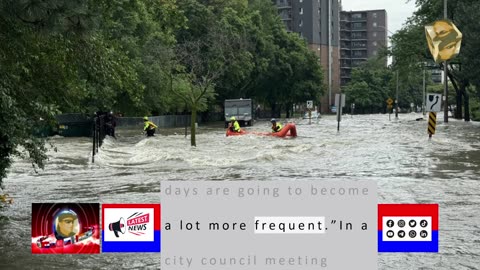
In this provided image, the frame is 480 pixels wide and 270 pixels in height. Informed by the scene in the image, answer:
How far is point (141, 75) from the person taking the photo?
137ft

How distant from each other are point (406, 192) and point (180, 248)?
34.9 ft

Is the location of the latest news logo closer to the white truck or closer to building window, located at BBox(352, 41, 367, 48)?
the white truck

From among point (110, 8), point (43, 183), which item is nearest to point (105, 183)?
point (43, 183)

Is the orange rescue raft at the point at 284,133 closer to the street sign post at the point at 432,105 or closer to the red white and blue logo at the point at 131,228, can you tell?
the street sign post at the point at 432,105

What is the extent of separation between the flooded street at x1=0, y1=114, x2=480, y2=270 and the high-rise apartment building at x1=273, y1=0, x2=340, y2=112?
10221 cm

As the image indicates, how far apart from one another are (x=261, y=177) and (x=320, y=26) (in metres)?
121

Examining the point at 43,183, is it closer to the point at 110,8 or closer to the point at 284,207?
the point at 110,8

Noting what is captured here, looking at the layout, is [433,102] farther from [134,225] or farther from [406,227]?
[134,225]

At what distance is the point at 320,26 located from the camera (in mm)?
133375

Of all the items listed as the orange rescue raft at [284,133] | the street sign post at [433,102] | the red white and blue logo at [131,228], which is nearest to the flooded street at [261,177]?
the street sign post at [433,102]

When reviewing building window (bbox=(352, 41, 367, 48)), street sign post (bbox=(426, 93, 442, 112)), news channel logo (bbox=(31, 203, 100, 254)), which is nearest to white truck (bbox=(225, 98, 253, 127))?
street sign post (bbox=(426, 93, 442, 112))

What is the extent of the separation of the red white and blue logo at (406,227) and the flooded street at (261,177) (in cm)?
362

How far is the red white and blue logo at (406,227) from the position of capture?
10.7 ft

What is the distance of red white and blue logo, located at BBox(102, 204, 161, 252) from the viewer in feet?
11.0
